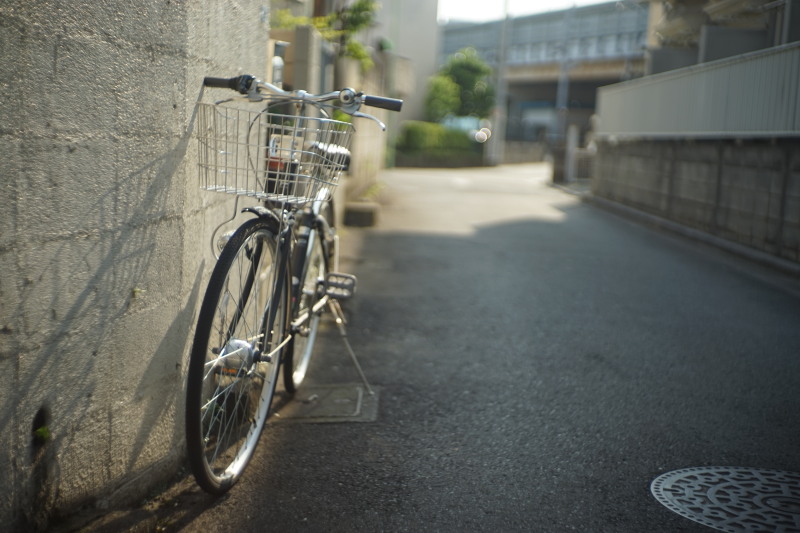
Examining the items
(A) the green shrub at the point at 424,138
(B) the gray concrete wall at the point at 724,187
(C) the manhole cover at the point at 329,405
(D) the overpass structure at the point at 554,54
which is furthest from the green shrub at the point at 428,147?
(C) the manhole cover at the point at 329,405

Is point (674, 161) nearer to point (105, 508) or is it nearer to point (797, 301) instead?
point (797, 301)

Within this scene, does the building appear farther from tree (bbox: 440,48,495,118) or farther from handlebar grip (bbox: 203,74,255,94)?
tree (bbox: 440,48,495,118)

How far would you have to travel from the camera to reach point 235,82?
3139mm

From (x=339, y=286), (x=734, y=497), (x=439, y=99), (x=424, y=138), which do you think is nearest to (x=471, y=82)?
(x=439, y=99)

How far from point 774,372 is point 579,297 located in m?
2.49

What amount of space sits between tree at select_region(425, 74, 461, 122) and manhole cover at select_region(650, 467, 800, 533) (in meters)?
44.6

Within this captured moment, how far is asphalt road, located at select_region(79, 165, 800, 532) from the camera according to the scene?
10.7 feet

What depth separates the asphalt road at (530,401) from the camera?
3.26 meters

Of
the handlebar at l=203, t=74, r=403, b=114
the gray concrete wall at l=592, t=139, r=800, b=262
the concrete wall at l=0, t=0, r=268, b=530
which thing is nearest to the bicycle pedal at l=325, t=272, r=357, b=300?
the concrete wall at l=0, t=0, r=268, b=530

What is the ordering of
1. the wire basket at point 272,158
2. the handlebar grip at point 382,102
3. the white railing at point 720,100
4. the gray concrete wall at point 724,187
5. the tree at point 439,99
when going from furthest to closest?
the tree at point 439,99 → the gray concrete wall at point 724,187 → the white railing at point 720,100 → the handlebar grip at point 382,102 → the wire basket at point 272,158

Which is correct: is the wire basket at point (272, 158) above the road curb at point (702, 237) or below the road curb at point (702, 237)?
above

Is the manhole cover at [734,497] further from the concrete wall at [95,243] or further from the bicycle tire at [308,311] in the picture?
the concrete wall at [95,243]

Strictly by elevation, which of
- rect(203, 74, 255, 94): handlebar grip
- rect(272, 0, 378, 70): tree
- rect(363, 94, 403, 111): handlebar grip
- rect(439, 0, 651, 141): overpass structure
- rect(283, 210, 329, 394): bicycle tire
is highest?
rect(439, 0, 651, 141): overpass structure

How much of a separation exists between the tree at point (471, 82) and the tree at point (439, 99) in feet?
17.0
